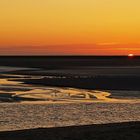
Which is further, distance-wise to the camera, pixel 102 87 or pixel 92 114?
pixel 102 87

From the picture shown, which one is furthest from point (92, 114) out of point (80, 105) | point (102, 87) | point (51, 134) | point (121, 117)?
point (102, 87)

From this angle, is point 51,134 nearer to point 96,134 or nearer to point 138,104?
point 96,134

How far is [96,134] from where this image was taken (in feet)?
49.0

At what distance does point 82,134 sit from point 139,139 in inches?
78.3

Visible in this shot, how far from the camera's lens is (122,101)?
28.5 meters

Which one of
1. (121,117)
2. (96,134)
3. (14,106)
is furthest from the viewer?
(14,106)

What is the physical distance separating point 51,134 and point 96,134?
1.51 meters

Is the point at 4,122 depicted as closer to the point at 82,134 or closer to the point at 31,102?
the point at 82,134

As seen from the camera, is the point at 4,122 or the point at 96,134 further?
the point at 4,122

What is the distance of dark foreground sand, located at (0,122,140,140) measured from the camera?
1433cm

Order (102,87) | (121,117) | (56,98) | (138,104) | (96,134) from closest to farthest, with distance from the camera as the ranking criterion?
(96,134) → (121,117) → (138,104) → (56,98) → (102,87)

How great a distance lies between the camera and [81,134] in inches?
589

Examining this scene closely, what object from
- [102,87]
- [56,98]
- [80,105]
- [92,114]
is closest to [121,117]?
[92,114]

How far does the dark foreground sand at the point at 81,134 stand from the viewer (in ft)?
47.0
